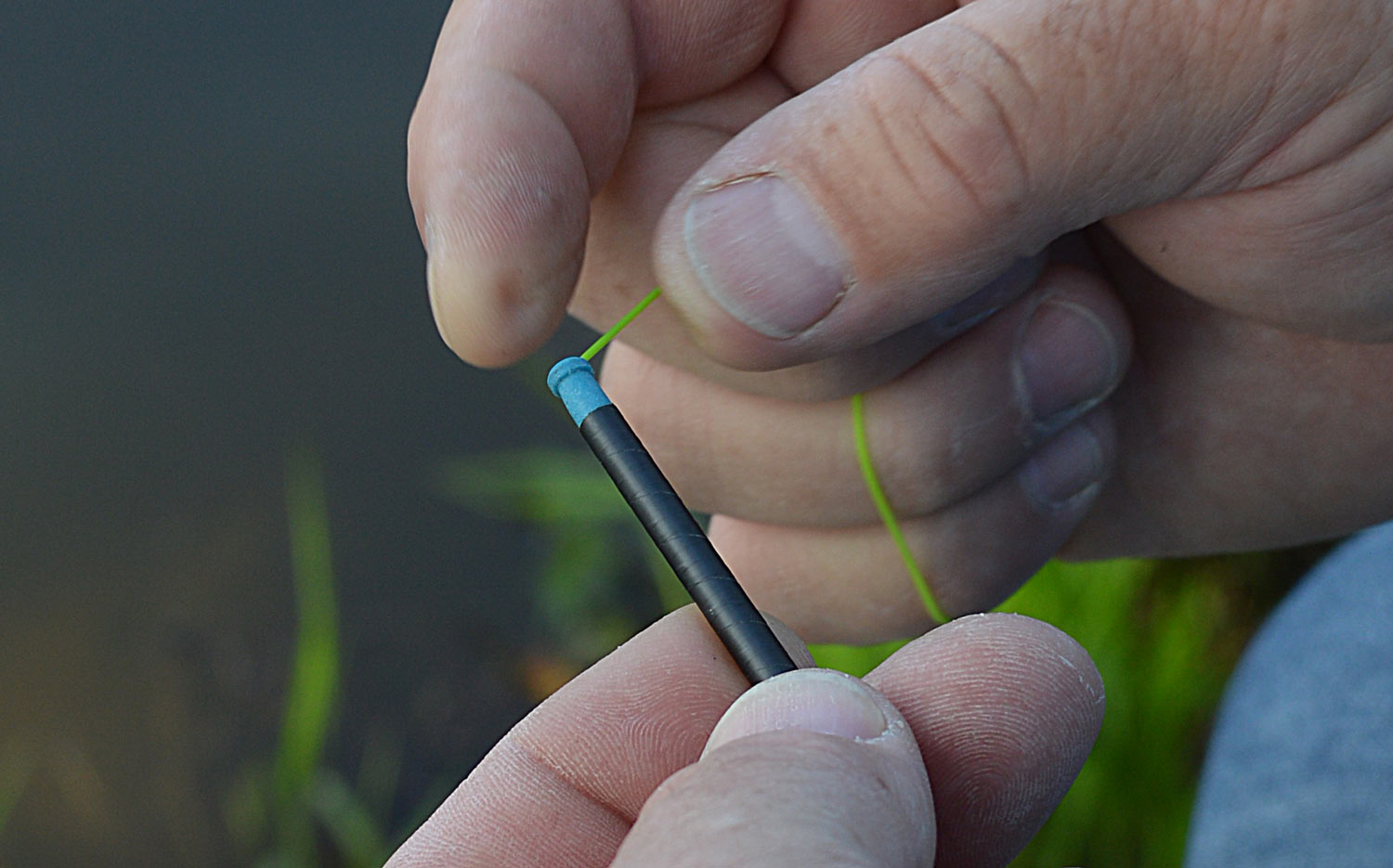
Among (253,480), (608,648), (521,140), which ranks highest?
(521,140)

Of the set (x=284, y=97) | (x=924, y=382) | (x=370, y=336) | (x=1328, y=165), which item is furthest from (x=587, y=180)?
(x=284, y=97)

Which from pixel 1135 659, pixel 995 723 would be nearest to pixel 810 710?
pixel 995 723

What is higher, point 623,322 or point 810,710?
point 623,322

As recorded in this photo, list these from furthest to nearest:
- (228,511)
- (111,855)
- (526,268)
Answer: (228,511) → (111,855) → (526,268)

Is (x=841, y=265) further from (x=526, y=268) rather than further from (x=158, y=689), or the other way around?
(x=158, y=689)

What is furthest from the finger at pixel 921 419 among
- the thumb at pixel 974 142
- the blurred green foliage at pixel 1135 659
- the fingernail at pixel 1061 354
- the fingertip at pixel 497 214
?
the blurred green foliage at pixel 1135 659

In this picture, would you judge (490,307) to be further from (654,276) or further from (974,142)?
(974,142)
